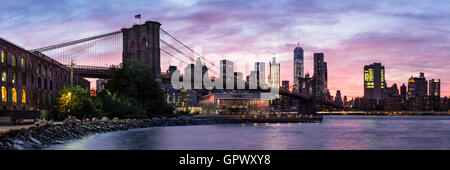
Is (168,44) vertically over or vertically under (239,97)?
over

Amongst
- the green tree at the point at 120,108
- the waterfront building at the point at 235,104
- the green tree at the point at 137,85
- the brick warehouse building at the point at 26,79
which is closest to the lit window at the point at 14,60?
the brick warehouse building at the point at 26,79

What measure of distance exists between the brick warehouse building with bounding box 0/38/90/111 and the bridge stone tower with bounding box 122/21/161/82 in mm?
12751

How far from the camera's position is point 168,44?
326 ft

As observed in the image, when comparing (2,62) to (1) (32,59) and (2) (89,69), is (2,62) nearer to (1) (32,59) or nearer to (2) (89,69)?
(1) (32,59)

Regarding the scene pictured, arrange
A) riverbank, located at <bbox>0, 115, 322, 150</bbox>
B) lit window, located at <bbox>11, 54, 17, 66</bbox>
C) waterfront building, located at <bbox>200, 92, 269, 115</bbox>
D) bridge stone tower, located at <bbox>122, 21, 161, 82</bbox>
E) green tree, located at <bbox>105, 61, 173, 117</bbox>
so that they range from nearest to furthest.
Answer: riverbank, located at <bbox>0, 115, 322, 150</bbox>, lit window, located at <bbox>11, 54, 17, 66</bbox>, green tree, located at <bbox>105, 61, 173, 117</bbox>, bridge stone tower, located at <bbox>122, 21, 161, 82</bbox>, waterfront building, located at <bbox>200, 92, 269, 115</bbox>

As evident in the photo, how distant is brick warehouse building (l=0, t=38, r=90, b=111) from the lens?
175ft

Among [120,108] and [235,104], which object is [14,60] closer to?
[120,108]

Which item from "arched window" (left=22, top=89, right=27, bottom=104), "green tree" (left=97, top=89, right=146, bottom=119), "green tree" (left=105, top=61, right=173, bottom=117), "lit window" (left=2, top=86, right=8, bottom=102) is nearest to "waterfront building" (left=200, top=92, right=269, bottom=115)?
"green tree" (left=105, top=61, right=173, bottom=117)

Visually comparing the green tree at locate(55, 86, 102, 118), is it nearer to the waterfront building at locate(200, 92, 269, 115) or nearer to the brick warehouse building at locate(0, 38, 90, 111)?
the brick warehouse building at locate(0, 38, 90, 111)

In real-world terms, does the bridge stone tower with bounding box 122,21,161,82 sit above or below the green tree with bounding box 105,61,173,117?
above

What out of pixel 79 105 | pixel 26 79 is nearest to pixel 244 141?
pixel 79 105

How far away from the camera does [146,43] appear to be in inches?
3132
